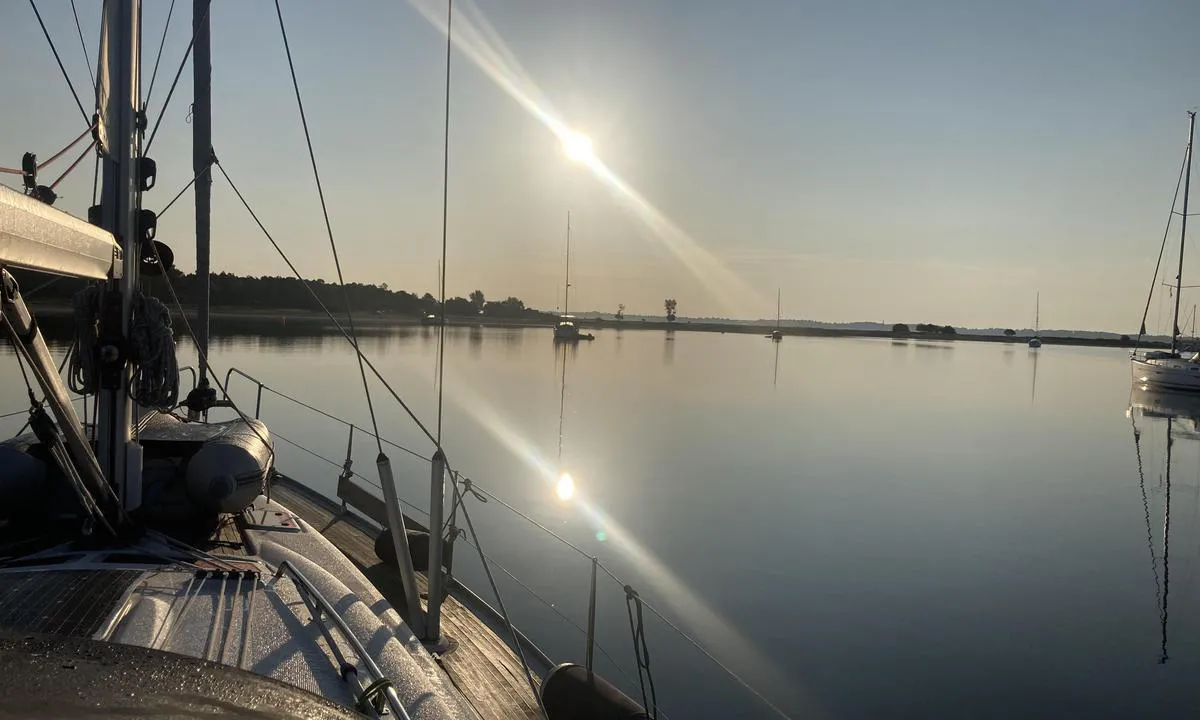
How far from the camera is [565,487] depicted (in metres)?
17.9

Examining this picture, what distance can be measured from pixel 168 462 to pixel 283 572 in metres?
2.31

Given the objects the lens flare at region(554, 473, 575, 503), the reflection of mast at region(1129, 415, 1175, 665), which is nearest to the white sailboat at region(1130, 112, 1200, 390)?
the reflection of mast at region(1129, 415, 1175, 665)

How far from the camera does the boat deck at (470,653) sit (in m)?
5.80

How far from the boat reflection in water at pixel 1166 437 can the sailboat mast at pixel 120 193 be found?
11213 mm

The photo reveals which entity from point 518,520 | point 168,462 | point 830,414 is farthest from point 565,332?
point 168,462

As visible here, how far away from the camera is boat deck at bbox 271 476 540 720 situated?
5797 mm

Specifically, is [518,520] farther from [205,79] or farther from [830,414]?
[830,414]

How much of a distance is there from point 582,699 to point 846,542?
31.4 ft

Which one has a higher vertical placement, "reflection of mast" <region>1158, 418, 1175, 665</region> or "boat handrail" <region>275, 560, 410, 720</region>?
"boat handrail" <region>275, 560, 410, 720</region>

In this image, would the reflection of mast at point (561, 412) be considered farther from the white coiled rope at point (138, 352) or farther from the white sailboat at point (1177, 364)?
the white sailboat at point (1177, 364)

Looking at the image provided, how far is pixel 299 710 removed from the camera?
1728mm

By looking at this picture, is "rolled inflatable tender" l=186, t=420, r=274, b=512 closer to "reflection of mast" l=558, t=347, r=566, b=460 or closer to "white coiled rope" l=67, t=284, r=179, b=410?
"white coiled rope" l=67, t=284, r=179, b=410

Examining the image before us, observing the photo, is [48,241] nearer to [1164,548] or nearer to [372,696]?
[372,696]

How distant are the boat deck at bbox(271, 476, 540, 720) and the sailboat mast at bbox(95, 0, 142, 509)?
2816mm
